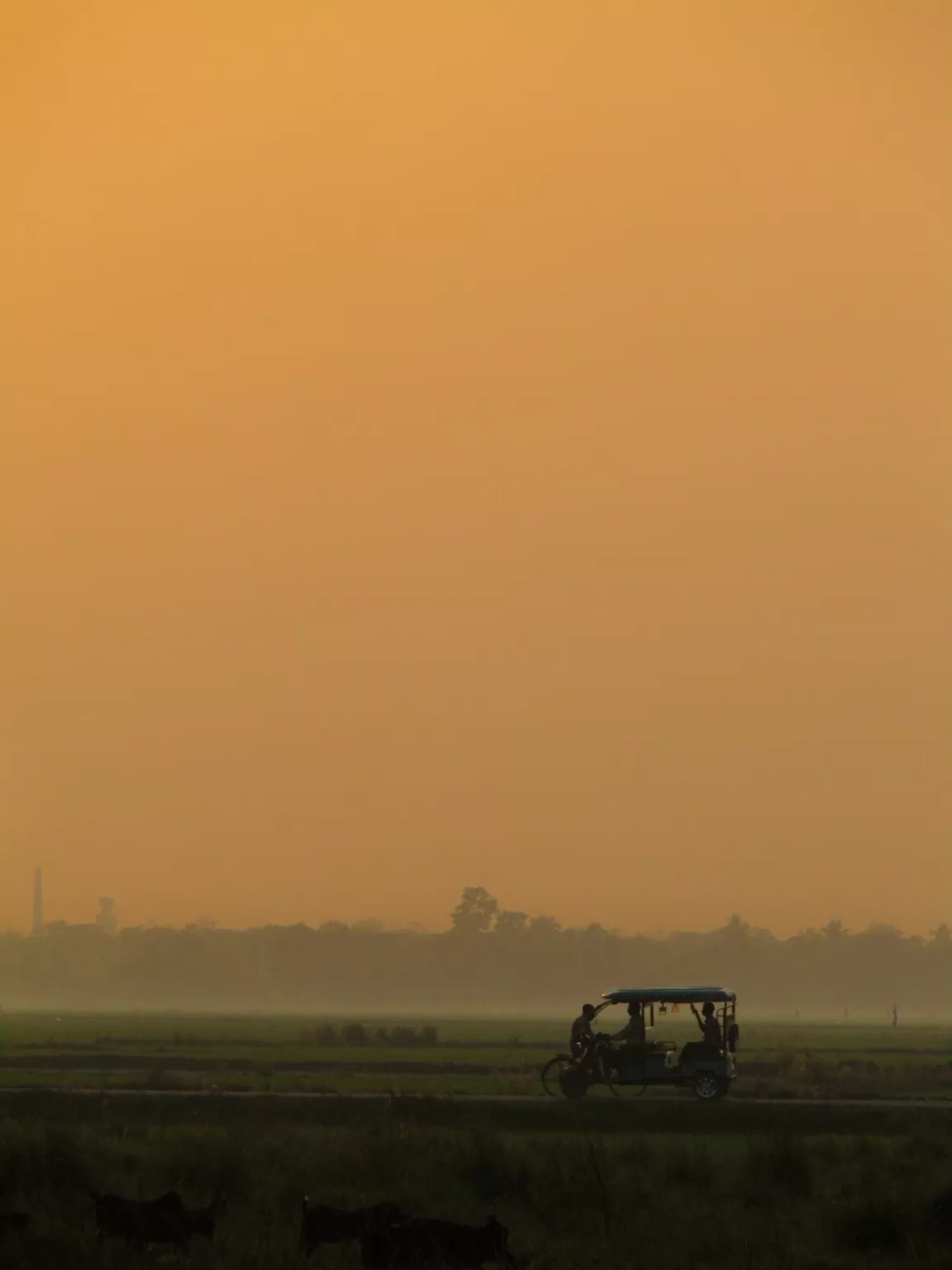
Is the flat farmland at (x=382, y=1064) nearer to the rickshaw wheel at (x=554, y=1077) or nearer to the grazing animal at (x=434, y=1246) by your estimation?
the rickshaw wheel at (x=554, y=1077)

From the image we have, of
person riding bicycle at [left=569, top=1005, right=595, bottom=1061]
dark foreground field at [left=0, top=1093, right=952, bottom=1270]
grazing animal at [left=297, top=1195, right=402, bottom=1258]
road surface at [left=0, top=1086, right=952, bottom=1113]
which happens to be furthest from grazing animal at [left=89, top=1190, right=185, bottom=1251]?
person riding bicycle at [left=569, top=1005, right=595, bottom=1061]

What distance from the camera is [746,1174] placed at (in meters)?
35.0

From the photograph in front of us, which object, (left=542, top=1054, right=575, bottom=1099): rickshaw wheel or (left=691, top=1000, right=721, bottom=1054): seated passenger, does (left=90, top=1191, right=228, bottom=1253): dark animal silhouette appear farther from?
(left=691, top=1000, right=721, bottom=1054): seated passenger

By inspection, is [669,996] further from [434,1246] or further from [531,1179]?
[434,1246]

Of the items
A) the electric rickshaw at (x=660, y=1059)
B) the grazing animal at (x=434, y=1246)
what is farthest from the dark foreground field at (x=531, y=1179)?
the electric rickshaw at (x=660, y=1059)

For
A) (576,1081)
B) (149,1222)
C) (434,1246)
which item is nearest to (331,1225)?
(434,1246)

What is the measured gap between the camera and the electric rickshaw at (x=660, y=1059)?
51.8 meters

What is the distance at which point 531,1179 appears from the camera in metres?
33.7

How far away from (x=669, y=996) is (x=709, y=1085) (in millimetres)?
2865

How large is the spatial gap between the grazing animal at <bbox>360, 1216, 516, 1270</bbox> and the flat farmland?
26660 mm

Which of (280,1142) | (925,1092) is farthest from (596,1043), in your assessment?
(280,1142)

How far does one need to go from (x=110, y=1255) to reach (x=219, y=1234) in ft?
7.58

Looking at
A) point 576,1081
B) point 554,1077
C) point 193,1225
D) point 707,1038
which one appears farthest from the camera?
point 554,1077

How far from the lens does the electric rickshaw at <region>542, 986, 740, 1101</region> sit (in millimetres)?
51812
